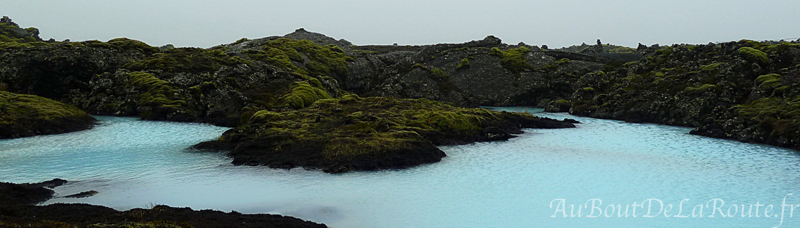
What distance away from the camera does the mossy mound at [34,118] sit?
96.1 ft

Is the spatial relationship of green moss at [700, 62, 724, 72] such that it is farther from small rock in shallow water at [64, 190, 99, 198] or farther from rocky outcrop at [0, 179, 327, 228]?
small rock in shallow water at [64, 190, 99, 198]

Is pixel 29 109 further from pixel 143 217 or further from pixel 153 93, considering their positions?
pixel 143 217

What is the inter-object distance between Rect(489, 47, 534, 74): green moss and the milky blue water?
39.5m

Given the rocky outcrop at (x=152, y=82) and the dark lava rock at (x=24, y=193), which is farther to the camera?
the rocky outcrop at (x=152, y=82)

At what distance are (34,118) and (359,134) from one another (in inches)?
842

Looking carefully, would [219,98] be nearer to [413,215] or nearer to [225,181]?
[225,181]

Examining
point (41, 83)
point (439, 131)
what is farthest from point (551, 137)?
point (41, 83)

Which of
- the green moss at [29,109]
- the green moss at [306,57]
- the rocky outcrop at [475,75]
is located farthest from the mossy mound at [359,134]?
the green moss at [306,57]

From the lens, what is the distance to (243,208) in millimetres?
15250

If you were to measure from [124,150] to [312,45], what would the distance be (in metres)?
52.7

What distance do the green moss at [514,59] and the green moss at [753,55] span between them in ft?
88.3

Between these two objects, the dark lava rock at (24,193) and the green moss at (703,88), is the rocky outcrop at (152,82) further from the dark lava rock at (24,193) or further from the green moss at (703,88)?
the green moss at (703,88)

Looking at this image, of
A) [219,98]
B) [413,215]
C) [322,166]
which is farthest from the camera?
[219,98]

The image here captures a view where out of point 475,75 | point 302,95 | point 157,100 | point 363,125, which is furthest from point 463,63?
point 363,125
